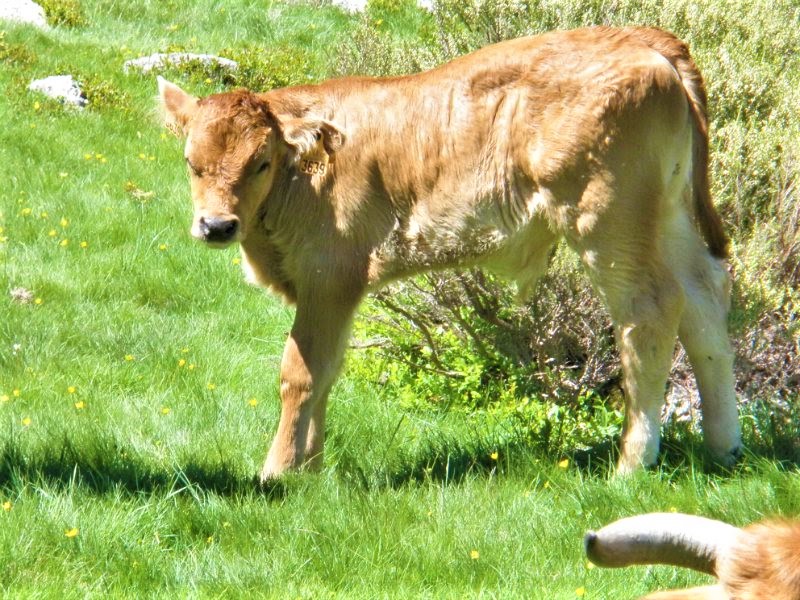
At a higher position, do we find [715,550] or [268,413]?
[715,550]

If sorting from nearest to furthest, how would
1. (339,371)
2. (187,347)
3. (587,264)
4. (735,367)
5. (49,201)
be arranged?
(587,264) → (339,371) → (735,367) → (187,347) → (49,201)

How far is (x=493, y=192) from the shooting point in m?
6.34

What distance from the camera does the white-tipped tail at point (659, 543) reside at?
10.3 ft

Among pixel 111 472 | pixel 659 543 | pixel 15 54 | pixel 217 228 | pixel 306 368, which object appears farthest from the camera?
pixel 15 54

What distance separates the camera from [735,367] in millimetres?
7512

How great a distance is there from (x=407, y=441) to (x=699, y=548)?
3808 mm

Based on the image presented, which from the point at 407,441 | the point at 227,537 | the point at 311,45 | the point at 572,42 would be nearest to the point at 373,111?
the point at 572,42

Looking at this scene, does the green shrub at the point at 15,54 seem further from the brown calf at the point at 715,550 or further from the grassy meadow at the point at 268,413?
the brown calf at the point at 715,550

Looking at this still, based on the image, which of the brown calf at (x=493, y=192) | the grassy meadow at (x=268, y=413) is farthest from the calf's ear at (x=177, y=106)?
the grassy meadow at (x=268, y=413)

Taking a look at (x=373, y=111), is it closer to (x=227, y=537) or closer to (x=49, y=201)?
(x=227, y=537)

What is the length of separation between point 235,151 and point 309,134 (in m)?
0.41

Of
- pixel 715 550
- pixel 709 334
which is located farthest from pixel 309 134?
pixel 715 550

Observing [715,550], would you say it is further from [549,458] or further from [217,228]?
[217,228]

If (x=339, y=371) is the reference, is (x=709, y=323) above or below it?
above
